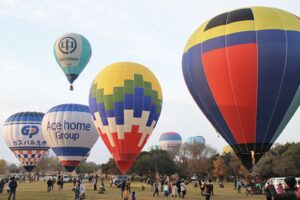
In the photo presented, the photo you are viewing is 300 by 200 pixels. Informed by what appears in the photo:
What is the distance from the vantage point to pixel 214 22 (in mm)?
20109

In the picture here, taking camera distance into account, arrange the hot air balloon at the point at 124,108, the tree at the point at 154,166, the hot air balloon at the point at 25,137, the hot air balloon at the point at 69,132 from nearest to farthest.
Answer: the hot air balloon at the point at 124,108, the hot air balloon at the point at 69,132, the hot air balloon at the point at 25,137, the tree at the point at 154,166

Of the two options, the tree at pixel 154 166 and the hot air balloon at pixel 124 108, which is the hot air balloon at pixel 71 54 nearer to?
the hot air balloon at pixel 124 108

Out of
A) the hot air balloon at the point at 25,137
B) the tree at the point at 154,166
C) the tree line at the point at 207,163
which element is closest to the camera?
the hot air balloon at the point at 25,137

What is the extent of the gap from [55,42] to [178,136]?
195 ft

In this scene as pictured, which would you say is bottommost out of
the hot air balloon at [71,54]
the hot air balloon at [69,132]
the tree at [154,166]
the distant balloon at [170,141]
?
the tree at [154,166]

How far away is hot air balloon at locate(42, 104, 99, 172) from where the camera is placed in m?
35.9

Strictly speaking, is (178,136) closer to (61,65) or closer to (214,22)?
(61,65)

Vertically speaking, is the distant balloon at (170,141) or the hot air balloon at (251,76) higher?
the distant balloon at (170,141)

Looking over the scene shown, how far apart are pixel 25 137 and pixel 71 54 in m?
12.9

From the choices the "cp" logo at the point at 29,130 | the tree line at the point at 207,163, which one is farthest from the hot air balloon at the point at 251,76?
the tree line at the point at 207,163

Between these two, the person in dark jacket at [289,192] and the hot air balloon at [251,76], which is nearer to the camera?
the person in dark jacket at [289,192]

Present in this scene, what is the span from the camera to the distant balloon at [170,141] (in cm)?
9188

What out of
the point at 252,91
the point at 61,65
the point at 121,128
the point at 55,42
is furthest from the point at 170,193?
the point at 55,42

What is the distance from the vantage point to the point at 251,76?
60.3 ft
